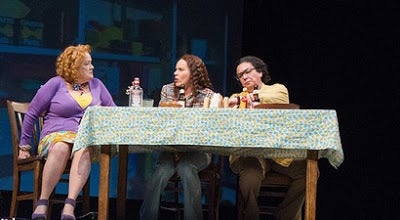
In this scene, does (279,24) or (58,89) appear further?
(279,24)

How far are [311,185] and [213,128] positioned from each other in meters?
0.50

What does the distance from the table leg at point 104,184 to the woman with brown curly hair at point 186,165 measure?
1.16 feet

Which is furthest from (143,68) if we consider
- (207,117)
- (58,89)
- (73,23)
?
(207,117)

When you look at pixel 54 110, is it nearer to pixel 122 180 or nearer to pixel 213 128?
pixel 122 180

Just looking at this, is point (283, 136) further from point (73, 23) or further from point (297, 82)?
point (73, 23)

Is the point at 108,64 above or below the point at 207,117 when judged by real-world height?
above

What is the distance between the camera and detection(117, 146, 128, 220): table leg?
3840 millimetres

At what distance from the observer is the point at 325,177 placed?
204 inches

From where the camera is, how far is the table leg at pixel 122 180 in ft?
12.6

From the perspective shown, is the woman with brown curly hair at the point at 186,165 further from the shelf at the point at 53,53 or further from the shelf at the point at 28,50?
the shelf at the point at 28,50

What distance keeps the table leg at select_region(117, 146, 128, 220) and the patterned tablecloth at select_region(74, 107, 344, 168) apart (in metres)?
0.42

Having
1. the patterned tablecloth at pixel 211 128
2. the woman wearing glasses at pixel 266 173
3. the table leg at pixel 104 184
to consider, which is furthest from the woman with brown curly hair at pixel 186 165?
the patterned tablecloth at pixel 211 128

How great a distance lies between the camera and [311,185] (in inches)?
136

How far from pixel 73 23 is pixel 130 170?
1.14 metres
